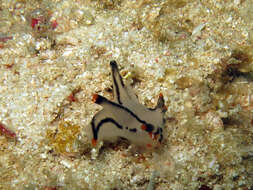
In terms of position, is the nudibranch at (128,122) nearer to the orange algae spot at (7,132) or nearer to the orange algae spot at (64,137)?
the orange algae spot at (64,137)

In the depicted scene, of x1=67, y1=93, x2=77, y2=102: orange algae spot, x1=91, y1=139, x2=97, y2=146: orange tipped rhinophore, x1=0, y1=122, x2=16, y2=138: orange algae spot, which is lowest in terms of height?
x1=91, y1=139, x2=97, y2=146: orange tipped rhinophore

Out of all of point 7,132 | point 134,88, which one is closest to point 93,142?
point 134,88

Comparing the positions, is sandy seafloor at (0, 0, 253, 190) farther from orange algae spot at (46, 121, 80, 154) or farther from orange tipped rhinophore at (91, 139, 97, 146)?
orange tipped rhinophore at (91, 139, 97, 146)

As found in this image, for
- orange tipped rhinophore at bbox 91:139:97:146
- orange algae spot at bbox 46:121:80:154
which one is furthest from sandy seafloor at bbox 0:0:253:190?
orange tipped rhinophore at bbox 91:139:97:146

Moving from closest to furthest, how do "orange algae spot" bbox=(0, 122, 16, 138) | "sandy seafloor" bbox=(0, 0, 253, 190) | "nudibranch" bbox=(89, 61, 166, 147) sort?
"nudibranch" bbox=(89, 61, 166, 147) → "sandy seafloor" bbox=(0, 0, 253, 190) → "orange algae spot" bbox=(0, 122, 16, 138)

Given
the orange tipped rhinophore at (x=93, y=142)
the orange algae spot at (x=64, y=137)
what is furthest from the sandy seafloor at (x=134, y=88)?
the orange tipped rhinophore at (x=93, y=142)

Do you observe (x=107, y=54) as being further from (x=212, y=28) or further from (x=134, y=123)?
(x=212, y=28)

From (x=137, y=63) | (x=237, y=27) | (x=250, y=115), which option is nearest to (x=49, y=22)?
(x=137, y=63)
